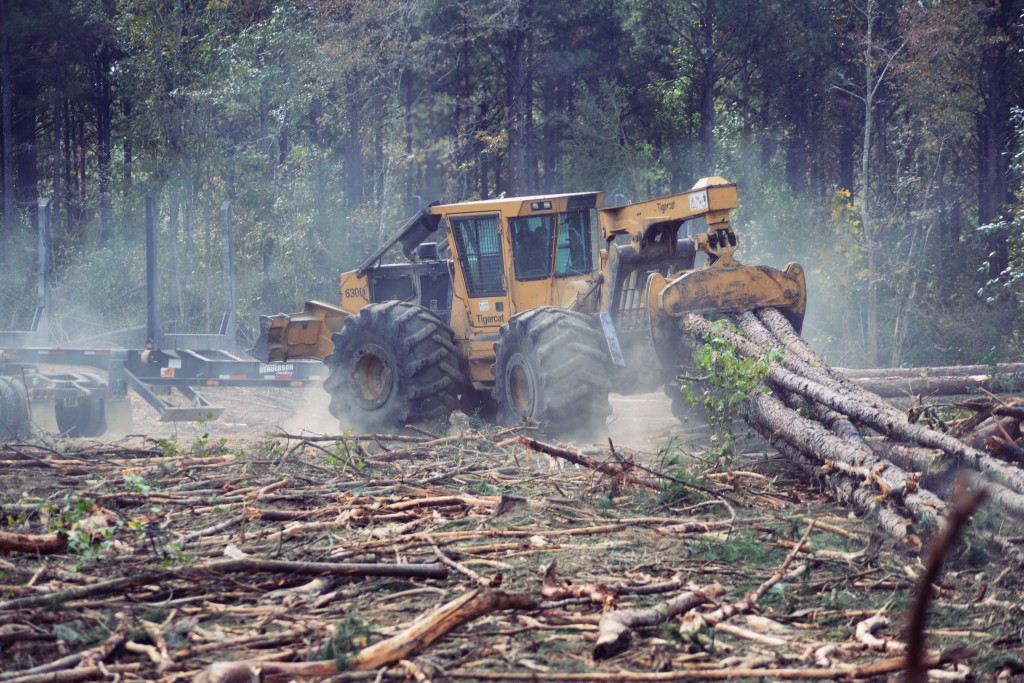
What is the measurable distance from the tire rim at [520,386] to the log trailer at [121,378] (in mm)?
3782

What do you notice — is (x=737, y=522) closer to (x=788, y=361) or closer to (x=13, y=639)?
(x=788, y=361)

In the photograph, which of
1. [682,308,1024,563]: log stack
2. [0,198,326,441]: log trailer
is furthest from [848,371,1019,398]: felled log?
[0,198,326,441]: log trailer

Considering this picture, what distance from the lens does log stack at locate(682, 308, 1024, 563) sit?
232 inches

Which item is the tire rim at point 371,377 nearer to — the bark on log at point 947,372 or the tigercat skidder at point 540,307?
the tigercat skidder at point 540,307

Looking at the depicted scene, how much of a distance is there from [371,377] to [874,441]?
6325mm

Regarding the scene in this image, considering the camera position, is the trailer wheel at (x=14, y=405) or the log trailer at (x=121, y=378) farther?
the log trailer at (x=121, y=378)

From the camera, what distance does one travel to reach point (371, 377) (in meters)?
12.3

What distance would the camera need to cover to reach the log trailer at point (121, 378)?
510 inches

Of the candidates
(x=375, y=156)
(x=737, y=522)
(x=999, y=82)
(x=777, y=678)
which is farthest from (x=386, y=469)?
(x=375, y=156)

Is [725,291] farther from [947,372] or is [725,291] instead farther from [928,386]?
[947,372]

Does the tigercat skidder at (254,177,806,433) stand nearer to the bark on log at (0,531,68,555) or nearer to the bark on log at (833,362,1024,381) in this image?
the bark on log at (833,362,1024,381)

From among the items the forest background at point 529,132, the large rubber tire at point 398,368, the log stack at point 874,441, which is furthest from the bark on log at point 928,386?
the forest background at point 529,132

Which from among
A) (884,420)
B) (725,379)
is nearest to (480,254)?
(725,379)

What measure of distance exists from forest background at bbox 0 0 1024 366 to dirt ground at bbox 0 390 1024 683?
15.6 metres
